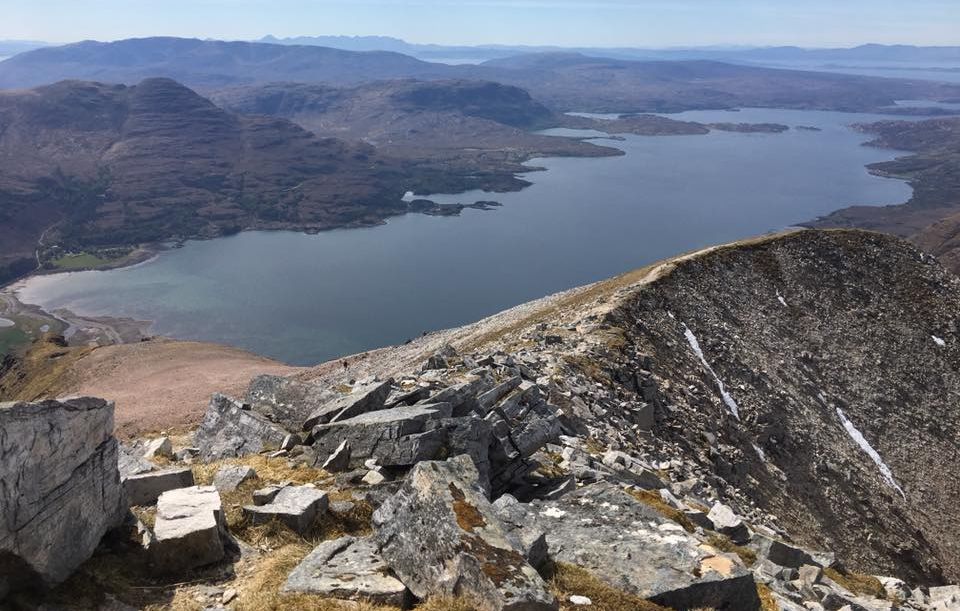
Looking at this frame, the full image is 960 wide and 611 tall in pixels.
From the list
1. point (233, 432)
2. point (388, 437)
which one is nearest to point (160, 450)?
point (233, 432)

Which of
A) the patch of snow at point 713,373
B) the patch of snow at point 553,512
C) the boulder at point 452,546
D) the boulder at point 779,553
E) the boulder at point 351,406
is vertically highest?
the boulder at point 452,546

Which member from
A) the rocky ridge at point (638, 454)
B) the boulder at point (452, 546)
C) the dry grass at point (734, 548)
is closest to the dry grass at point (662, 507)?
the rocky ridge at point (638, 454)

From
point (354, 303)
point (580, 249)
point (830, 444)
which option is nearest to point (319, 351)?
point (354, 303)

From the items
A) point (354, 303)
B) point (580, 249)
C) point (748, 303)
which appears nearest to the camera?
point (748, 303)

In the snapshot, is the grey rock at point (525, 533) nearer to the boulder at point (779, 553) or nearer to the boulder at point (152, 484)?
the boulder at point (152, 484)

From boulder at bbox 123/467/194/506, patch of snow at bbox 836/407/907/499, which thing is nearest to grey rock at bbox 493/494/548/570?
boulder at bbox 123/467/194/506

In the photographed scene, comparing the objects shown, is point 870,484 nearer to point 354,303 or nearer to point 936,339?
point 936,339

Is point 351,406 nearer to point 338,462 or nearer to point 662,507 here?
point 338,462
